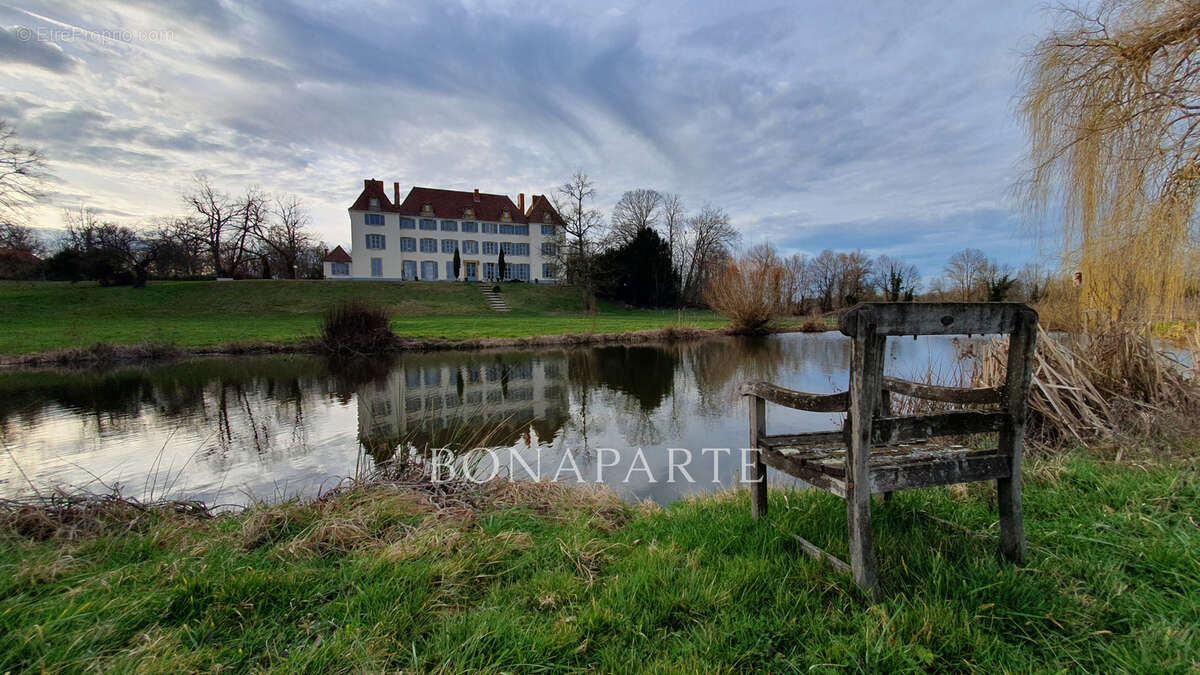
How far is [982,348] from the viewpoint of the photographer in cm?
559

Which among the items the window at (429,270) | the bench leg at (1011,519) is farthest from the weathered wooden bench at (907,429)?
the window at (429,270)

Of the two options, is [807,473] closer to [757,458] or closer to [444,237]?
[757,458]

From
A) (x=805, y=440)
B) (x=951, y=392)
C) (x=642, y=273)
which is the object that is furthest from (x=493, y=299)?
(x=951, y=392)

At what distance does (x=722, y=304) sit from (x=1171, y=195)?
807 inches

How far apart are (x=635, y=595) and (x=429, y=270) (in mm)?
47274

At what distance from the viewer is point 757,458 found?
108 inches

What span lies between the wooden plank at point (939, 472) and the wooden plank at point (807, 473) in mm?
138

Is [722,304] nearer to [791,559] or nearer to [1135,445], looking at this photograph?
[1135,445]

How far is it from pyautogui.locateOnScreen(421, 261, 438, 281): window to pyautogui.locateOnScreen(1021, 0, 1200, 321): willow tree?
1791 inches

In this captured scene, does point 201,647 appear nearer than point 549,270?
Yes

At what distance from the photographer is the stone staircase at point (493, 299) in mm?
34028

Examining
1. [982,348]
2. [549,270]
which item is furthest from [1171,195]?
[549,270]

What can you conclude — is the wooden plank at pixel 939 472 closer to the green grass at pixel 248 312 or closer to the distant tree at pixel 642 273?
the green grass at pixel 248 312

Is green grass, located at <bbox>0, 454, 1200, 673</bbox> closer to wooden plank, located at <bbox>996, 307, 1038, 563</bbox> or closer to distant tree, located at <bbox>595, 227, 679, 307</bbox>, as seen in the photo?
wooden plank, located at <bbox>996, 307, 1038, 563</bbox>
